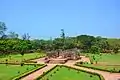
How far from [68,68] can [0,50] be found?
28132 mm

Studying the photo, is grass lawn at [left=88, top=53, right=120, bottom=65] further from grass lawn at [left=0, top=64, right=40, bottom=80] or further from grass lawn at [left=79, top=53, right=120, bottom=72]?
grass lawn at [left=0, top=64, right=40, bottom=80]

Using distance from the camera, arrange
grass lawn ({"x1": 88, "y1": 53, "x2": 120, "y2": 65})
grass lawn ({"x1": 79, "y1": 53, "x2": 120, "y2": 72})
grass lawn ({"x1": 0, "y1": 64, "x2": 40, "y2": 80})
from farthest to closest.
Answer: grass lawn ({"x1": 88, "y1": 53, "x2": 120, "y2": 65}), grass lawn ({"x1": 79, "y1": 53, "x2": 120, "y2": 72}), grass lawn ({"x1": 0, "y1": 64, "x2": 40, "y2": 80})

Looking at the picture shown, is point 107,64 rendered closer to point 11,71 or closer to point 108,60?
point 108,60

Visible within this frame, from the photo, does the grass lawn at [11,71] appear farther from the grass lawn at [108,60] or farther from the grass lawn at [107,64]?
the grass lawn at [108,60]

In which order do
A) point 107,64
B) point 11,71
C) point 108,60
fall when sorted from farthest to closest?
point 108,60
point 107,64
point 11,71

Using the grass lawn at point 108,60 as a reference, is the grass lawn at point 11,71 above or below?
below

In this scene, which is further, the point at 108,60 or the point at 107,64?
the point at 108,60

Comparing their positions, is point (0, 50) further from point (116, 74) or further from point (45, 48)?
point (116, 74)

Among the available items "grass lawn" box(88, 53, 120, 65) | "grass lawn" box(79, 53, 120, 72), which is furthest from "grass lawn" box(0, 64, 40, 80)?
"grass lawn" box(88, 53, 120, 65)

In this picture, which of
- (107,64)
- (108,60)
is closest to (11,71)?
(107,64)

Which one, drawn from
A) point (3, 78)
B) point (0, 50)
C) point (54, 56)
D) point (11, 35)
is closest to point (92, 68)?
point (3, 78)

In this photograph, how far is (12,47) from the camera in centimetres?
6219

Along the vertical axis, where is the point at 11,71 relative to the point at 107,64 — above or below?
below

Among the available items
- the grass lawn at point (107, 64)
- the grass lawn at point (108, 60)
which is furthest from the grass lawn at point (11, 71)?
the grass lawn at point (108, 60)
